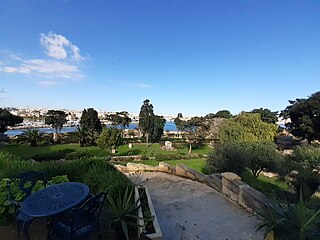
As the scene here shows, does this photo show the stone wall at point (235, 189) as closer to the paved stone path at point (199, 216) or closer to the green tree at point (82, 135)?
the paved stone path at point (199, 216)

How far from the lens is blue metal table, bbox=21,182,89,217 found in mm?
3006

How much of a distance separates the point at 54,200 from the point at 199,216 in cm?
298

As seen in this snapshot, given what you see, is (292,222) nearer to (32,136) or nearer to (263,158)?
(263,158)

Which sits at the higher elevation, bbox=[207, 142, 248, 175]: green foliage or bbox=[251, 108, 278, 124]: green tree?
bbox=[251, 108, 278, 124]: green tree

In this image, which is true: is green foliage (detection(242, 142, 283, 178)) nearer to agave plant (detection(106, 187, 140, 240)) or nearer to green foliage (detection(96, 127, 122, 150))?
agave plant (detection(106, 187, 140, 240))

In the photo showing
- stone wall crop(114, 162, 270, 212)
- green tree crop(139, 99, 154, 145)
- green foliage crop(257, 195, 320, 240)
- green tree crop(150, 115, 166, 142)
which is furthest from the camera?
green tree crop(150, 115, 166, 142)

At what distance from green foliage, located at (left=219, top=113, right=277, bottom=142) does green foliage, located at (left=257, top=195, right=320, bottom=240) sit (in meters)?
24.1

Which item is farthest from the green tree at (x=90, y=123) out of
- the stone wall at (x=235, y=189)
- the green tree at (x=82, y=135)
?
the stone wall at (x=235, y=189)

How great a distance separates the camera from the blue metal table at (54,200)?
9.86 feet

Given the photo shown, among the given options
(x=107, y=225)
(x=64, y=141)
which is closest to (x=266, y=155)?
(x=107, y=225)

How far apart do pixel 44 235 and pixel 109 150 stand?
23.6 meters

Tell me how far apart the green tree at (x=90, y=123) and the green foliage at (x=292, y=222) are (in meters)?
29.8

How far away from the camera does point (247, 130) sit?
28.2m

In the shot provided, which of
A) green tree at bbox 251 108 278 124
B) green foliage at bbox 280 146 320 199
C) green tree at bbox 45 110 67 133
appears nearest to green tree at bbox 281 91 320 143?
green foliage at bbox 280 146 320 199
